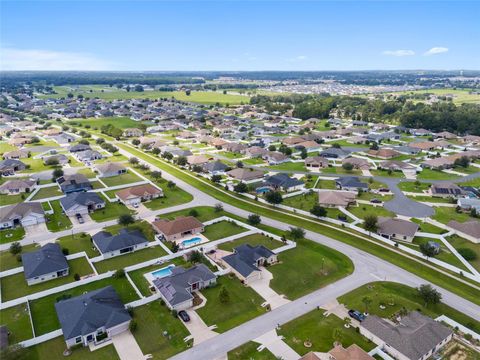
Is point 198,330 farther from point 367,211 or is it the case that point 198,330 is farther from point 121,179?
point 121,179

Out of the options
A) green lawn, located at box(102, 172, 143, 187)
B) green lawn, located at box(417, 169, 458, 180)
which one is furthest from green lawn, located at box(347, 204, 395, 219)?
green lawn, located at box(102, 172, 143, 187)

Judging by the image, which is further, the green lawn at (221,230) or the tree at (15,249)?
the green lawn at (221,230)

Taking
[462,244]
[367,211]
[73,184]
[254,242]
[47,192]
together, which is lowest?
[462,244]

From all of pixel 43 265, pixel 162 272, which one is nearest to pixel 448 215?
pixel 162 272

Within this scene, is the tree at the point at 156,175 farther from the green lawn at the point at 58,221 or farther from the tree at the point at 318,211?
the tree at the point at 318,211

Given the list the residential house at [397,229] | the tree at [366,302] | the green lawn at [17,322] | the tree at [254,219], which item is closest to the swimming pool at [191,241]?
the tree at [254,219]

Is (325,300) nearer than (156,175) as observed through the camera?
Yes
